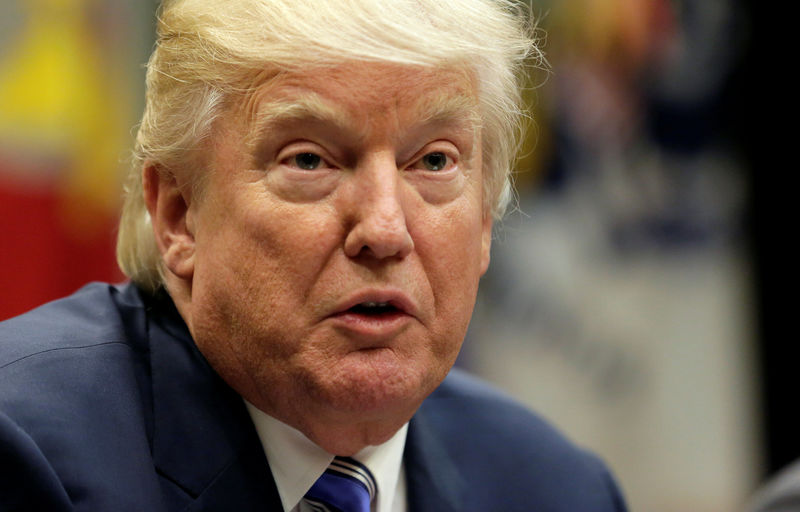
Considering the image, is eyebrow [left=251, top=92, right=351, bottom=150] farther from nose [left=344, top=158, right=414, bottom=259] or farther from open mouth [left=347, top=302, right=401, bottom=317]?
open mouth [left=347, top=302, right=401, bottom=317]

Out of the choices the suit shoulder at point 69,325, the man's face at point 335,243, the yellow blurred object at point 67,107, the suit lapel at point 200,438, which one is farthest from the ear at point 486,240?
the yellow blurred object at point 67,107

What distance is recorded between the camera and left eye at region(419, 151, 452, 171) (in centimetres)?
186

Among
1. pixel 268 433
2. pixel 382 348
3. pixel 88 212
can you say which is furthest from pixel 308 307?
pixel 88 212

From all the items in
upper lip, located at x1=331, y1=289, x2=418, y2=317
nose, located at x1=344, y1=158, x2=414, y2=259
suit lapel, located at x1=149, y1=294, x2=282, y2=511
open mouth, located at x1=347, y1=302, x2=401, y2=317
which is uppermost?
nose, located at x1=344, y1=158, x2=414, y2=259

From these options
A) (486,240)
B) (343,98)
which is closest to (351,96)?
(343,98)

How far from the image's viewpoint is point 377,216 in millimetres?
1724

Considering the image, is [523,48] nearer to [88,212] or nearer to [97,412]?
[97,412]

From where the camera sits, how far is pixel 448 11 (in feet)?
6.03

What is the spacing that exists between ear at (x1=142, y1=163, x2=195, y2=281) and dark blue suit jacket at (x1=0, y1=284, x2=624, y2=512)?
0.48 ft

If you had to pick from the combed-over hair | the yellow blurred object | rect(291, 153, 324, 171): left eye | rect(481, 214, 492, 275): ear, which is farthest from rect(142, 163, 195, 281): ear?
the yellow blurred object

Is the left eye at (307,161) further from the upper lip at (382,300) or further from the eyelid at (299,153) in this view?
the upper lip at (382,300)

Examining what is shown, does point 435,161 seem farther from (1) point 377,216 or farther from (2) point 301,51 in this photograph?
(2) point 301,51

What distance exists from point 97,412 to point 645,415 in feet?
14.5

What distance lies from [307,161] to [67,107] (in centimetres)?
239
